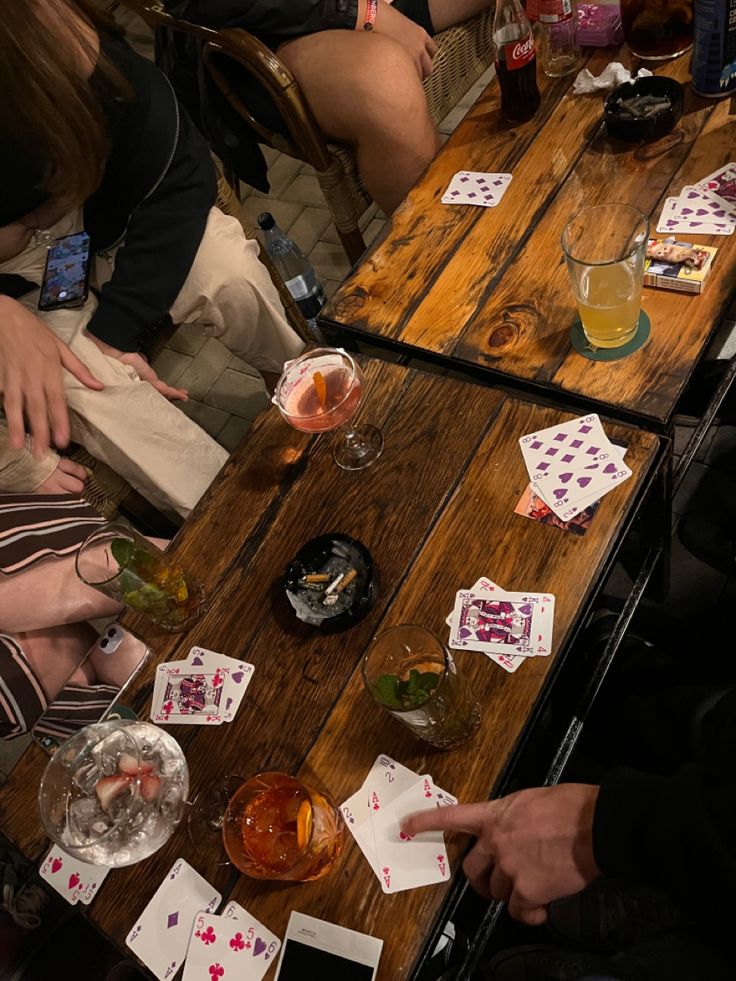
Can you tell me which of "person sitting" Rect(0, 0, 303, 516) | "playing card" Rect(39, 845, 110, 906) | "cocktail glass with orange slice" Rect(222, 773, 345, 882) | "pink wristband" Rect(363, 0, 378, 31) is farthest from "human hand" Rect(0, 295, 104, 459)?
"pink wristband" Rect(363, 0, 378, 31)

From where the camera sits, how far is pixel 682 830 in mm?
971

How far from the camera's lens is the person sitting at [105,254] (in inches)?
71.8

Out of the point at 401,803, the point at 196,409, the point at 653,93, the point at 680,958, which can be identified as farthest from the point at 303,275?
the point at 680,958

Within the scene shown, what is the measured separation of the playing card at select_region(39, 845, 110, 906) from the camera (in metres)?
1.21

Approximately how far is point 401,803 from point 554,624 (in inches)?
13.7

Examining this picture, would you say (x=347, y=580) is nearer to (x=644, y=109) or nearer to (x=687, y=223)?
(x=687, y=223)

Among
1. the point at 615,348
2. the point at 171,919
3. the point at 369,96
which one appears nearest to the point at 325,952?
the point at 171,919

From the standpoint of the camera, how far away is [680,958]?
978 mm

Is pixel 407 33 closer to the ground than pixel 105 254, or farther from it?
farther from it

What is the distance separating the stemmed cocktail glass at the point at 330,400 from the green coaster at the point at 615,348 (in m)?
0.42

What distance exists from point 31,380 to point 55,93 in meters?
0.67

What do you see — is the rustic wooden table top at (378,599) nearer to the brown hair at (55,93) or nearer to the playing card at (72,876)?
the playing card at (72,876)

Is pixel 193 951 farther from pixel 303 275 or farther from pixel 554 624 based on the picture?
pixel 303 275

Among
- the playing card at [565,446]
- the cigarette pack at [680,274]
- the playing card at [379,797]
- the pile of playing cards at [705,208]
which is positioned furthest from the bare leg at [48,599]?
the pile of playing cards at [705,208]
